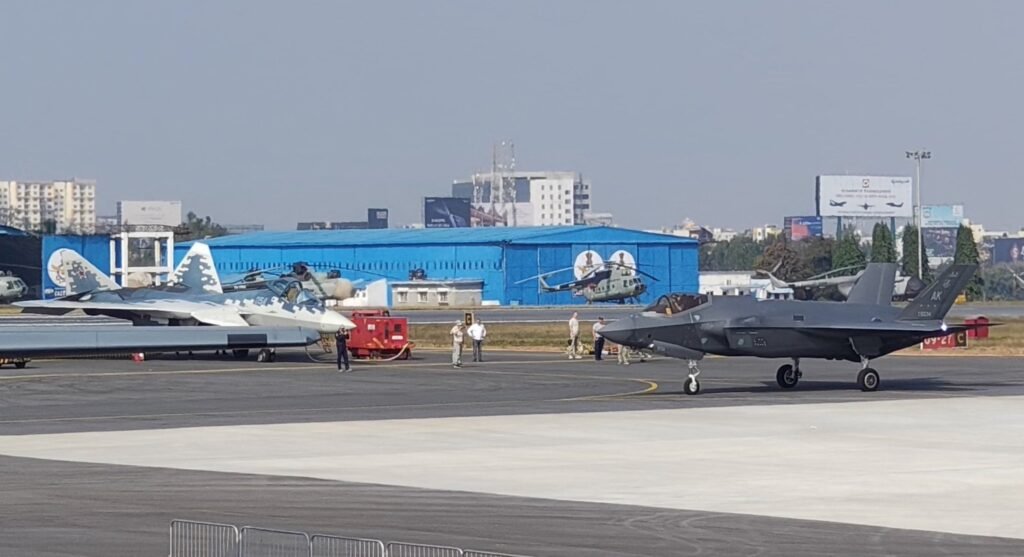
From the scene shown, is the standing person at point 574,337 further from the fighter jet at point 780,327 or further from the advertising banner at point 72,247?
the advertising banner at point 72,247

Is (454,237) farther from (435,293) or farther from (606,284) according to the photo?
(606,284)

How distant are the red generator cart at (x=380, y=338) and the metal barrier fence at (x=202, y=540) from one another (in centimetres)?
3782

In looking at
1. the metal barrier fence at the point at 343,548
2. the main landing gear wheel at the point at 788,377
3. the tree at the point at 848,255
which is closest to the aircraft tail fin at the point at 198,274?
the main landing gear wheel at the point at 788,377

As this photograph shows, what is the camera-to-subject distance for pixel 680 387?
125ft

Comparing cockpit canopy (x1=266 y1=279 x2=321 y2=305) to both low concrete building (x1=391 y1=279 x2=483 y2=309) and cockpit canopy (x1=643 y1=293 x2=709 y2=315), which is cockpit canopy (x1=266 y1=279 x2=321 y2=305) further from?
low concrete building (x1=391 y1=279 x2=483 y2=309)

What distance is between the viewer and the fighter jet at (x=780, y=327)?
1384 inches

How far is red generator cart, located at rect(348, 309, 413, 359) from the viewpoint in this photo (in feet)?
174

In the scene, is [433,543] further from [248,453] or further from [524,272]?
[524,272]

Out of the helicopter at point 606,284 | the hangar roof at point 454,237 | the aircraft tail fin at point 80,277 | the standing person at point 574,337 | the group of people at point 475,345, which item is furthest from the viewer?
the hangar roof at point 454,237

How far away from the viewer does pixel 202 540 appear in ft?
45.4

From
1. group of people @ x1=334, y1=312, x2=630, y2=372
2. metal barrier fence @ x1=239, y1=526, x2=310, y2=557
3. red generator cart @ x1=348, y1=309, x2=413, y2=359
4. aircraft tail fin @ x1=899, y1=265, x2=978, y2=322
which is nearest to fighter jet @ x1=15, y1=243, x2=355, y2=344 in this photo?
red generator cart @ x1=348, y1=309, x2=413, y2=359

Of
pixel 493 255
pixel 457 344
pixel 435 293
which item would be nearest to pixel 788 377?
pixel 457 344

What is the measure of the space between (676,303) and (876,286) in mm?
5122

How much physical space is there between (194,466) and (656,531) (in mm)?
8225
